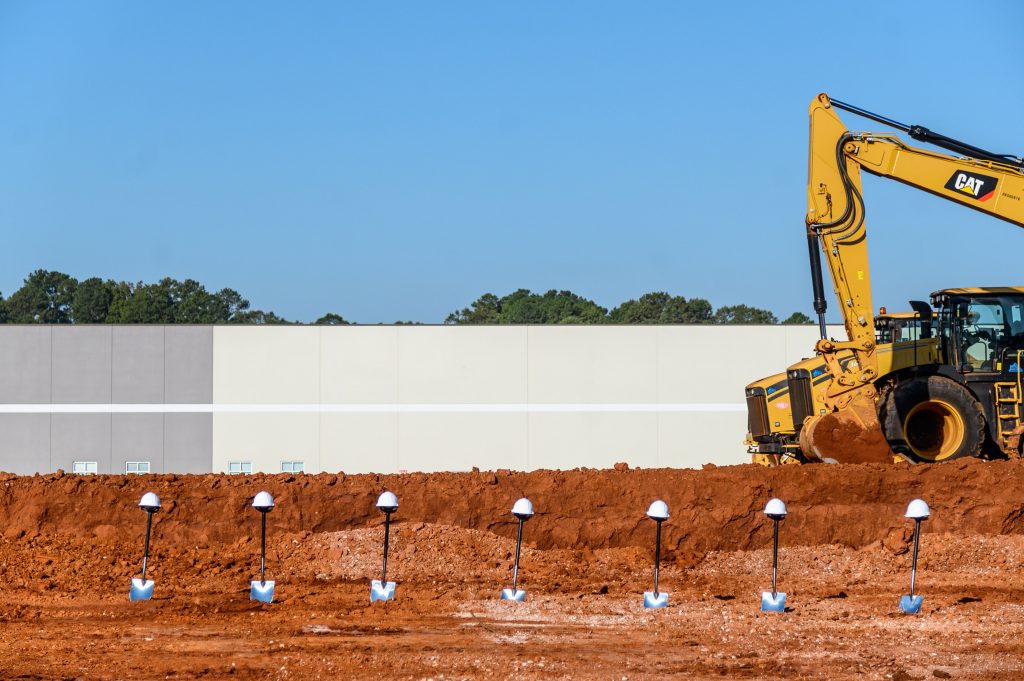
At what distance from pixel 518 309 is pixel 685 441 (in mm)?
58778

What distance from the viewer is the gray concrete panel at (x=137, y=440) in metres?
36.5

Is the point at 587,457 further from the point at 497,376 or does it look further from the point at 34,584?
the point at 34,584

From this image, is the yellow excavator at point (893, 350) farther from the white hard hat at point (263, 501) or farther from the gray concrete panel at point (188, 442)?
the gray concrete panel at point (188, 442)

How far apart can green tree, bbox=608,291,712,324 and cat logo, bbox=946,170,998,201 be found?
7023 centimetres

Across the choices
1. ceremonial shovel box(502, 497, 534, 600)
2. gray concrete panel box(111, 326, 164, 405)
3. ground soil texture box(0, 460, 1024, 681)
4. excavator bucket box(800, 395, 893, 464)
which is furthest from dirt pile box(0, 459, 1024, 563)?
gray concrete panel box(111, 326, 164, 405)

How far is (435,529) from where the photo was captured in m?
17.8

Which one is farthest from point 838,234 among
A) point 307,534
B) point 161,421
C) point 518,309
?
point 518,309

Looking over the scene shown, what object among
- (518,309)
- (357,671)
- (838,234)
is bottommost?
(357,671)

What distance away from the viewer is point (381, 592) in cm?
1484

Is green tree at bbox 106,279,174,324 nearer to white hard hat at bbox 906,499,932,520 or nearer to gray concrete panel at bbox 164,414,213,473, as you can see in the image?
gray concrete panel at bbox 164,414,213,473

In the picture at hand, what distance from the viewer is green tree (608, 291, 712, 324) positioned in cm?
9375

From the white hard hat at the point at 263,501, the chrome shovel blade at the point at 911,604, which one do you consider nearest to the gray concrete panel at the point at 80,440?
the white hard hat at the point at 263,501

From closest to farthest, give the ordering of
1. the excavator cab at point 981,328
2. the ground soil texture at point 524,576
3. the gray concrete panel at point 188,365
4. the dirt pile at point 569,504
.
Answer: the ground soil texture at point 524,576, the dirt pile at point 569,504, the excavator cab at point 981,328, the gray concrete panel at point 188,365

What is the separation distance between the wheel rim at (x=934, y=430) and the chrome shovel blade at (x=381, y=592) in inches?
383
